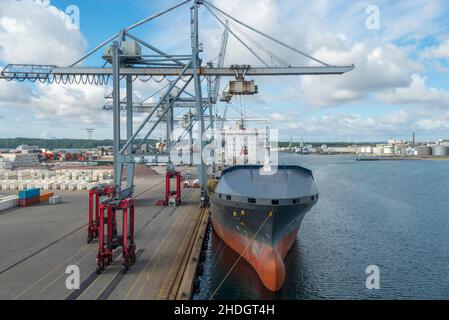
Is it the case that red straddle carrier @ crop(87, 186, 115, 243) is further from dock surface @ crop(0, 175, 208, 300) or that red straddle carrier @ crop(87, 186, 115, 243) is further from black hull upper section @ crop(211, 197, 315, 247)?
black hull upper section @ crop(211, 197, 315, 247)

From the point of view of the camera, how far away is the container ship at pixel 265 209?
17297mm

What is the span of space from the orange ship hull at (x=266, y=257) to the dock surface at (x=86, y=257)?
9.62ft

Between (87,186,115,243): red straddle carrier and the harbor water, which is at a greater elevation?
(87,186,115,243): red straddle carrier

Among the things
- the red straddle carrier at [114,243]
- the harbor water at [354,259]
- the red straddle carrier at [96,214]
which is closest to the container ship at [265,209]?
the harbor water at [354,259]

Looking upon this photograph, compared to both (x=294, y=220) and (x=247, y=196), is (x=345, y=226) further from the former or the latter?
(x=247, y=196)

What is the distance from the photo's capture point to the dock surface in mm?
13992

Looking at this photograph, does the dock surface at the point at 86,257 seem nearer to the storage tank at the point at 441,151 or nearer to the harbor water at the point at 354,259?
the harbor water at the point at 354,259

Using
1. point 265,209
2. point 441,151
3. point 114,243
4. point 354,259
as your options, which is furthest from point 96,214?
point 441,151

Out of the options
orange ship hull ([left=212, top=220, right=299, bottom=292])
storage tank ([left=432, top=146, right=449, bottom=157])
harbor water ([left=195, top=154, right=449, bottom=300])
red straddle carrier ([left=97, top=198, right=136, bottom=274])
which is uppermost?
storage tank ([left=432, top=146, right=449, bottom=157])

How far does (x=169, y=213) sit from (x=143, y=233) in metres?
7.67

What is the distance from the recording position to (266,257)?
17594 millimetres

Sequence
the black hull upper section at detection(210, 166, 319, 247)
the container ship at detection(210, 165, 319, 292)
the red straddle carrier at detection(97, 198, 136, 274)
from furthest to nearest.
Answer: the black hull upper section at detection(210, 166, 319, 247)
the container ship at detection(210, 165, 319, 292)
the red straddle carrier at detection(97, 198, 136, 274)

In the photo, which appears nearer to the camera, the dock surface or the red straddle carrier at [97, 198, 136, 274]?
the dock surface

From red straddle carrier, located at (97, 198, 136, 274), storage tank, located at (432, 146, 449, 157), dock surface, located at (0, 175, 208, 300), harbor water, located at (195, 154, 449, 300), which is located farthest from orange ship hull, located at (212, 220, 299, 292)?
storage tank, located at (432, 146, 449, 157)
